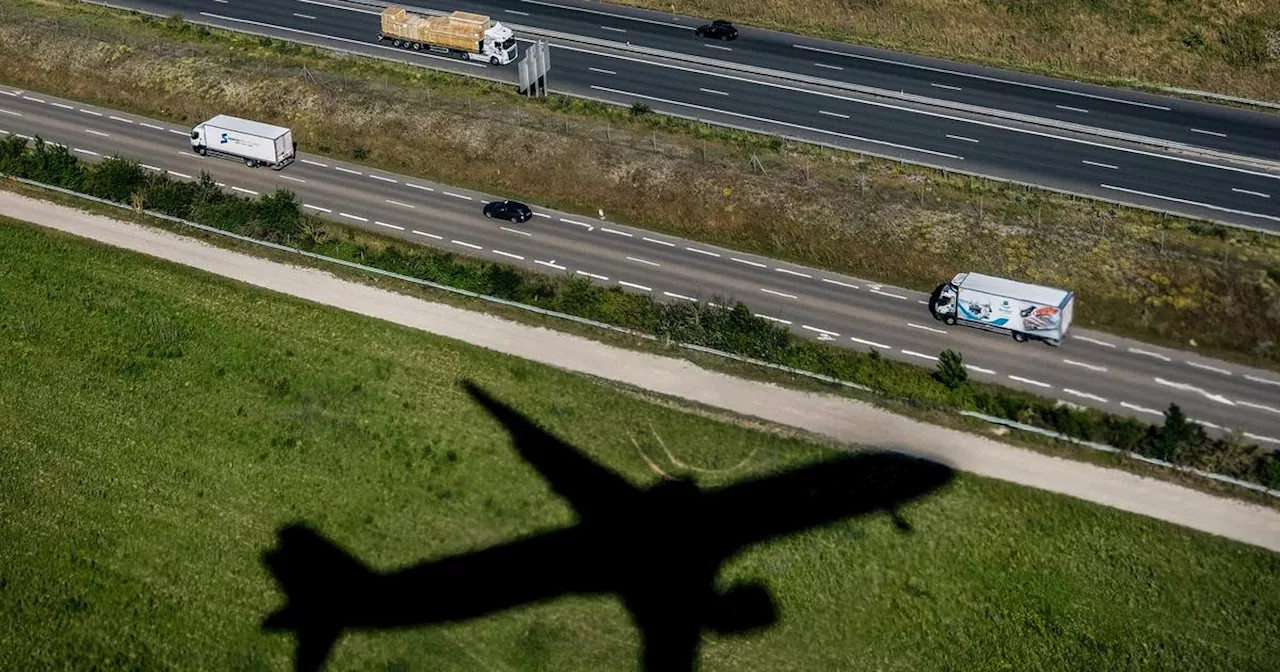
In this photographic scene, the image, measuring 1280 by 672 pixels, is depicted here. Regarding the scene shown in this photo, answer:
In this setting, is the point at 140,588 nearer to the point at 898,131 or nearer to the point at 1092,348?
the point at 1092,348

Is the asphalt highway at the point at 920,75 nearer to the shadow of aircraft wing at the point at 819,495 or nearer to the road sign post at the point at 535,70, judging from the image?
the road sign post at the point at 535,70

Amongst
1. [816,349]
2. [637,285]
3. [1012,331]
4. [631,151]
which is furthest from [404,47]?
[1012,331]

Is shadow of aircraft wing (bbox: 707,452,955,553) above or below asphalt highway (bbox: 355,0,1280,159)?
below

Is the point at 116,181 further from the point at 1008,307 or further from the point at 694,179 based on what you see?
the point at 1008,307

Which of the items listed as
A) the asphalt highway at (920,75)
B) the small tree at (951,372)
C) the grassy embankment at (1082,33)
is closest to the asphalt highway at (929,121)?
the asphalt highway at (920,75)

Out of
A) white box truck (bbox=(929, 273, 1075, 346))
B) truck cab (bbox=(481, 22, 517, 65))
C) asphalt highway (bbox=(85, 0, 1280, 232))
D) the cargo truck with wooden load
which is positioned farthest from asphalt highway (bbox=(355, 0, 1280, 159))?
white box truck (bbox=(929, 273, 1075, 346))

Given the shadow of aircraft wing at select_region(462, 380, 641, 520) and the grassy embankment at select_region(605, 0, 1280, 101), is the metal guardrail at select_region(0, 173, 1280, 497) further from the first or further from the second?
the grassy embankment at select_region(605, 0, 1280, 101)
